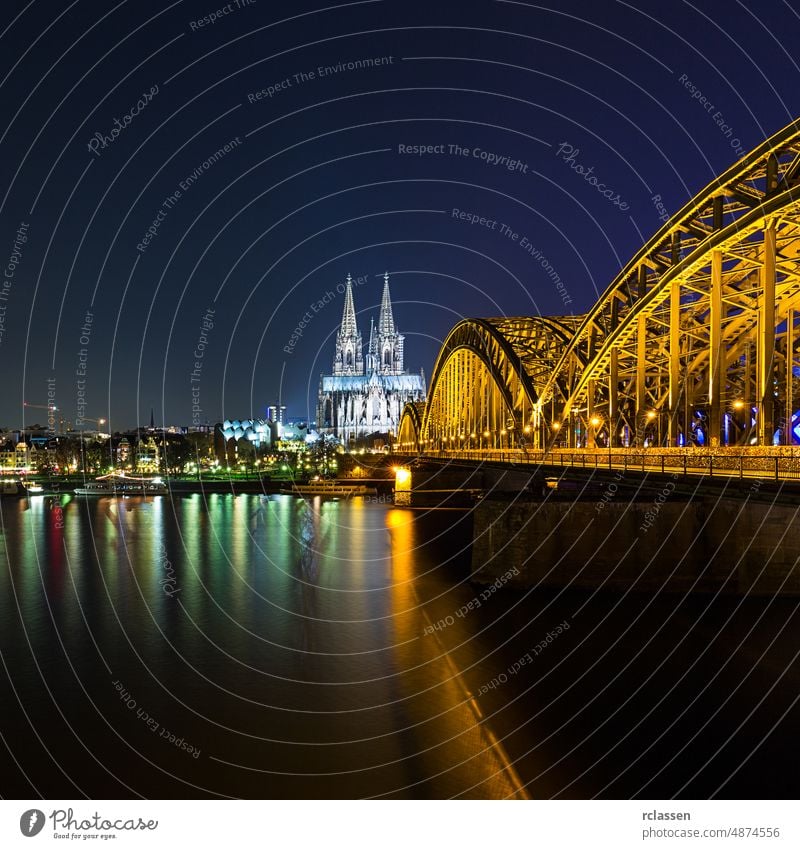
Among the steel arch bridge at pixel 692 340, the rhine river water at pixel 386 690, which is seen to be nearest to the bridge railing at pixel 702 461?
the steel arch bridge at pixel 692 340

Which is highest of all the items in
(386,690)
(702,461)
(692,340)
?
(692,340)

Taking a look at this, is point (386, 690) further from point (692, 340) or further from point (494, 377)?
point (494, 377)

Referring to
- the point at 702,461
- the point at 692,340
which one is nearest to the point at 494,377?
the point at 692,340

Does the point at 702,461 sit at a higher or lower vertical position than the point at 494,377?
lower

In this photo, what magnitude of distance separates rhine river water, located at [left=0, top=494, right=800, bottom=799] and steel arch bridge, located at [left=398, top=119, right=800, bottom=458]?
7945 millimetres

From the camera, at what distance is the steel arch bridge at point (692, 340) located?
27.0 m

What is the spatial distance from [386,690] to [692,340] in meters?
29.3

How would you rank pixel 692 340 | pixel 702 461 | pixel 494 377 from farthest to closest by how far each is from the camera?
pixel 494 377 < pixel 692 340 < pixel 702 461

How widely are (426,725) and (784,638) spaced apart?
1035cm

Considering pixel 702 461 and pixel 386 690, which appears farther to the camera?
pixel 702 461

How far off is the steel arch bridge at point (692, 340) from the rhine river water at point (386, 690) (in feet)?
26.1

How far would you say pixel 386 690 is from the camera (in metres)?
21.1

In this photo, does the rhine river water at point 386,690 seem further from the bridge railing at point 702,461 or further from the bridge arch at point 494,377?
the bridge arch at point 494,377
